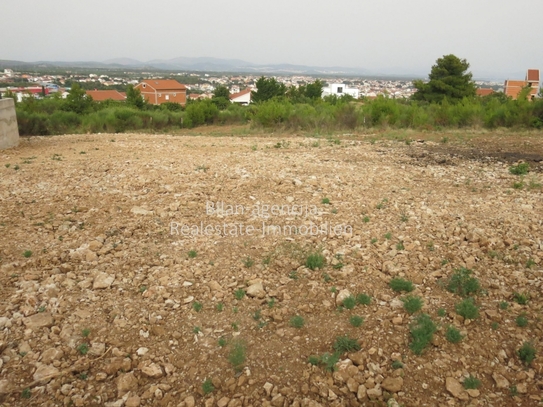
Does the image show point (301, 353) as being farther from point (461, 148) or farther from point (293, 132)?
point (293, 132)

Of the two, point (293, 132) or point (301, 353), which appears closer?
point (301, 353)

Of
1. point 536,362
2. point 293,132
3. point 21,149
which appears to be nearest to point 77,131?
point 21,149

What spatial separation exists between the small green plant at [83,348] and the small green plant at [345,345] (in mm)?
1606

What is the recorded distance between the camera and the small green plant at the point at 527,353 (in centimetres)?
250

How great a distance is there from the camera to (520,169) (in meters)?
6.57

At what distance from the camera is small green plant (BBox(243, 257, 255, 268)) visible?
3658mm

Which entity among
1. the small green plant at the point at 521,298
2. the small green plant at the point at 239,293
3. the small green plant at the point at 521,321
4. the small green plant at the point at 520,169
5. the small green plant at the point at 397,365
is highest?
the small green plant at the point at 520,169

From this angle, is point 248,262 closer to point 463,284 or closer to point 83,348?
point 83,348

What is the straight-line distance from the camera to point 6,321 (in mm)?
2824

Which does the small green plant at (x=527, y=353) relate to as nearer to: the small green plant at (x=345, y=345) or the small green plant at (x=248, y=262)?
the small green plant at (x=345, y=345)

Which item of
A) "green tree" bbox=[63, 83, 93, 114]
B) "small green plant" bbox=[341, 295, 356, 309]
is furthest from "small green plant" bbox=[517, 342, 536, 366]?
"green tree" bbox=[63, 83, 93, 114]

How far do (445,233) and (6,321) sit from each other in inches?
154

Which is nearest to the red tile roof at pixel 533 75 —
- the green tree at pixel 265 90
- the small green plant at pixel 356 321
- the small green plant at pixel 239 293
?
the green tree at pixel 265 90

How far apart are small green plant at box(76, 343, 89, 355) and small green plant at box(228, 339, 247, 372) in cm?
92
